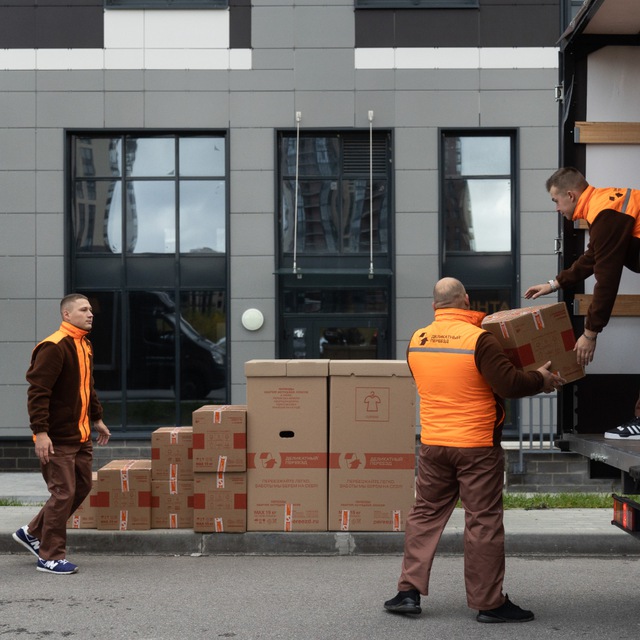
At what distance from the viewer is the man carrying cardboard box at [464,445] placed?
5711 mm

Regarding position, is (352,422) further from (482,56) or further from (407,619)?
(482,56)

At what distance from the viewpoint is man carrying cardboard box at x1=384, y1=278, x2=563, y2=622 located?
18.7ft

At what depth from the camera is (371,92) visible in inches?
551

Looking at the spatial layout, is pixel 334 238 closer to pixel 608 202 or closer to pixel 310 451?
pixel 310 451

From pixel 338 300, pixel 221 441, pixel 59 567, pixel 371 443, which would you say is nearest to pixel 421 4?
pixel 338 300

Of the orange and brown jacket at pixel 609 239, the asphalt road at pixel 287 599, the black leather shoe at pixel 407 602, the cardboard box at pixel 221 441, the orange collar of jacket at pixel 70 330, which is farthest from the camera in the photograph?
the cardboard box at pixel 221 441

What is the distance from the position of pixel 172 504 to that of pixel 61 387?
154 cm

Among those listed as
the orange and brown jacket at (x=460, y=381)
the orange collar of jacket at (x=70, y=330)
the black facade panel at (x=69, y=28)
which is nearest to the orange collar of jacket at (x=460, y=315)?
the orange and brown jacket at (x=460, y=381)

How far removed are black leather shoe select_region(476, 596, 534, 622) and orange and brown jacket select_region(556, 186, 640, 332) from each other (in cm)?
164

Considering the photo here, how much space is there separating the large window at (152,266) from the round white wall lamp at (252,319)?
1.30 ft

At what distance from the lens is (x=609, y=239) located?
552 centimetres

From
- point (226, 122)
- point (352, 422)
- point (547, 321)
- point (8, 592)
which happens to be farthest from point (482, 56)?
point (8, 592)

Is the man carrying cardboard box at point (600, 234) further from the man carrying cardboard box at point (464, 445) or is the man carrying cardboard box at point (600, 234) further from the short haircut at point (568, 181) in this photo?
the man carrying cardboard box at point (464, 445)

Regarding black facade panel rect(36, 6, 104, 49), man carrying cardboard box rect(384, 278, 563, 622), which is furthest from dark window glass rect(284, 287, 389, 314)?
man carrying cardboard box rect(384, 278, 563, 622)
